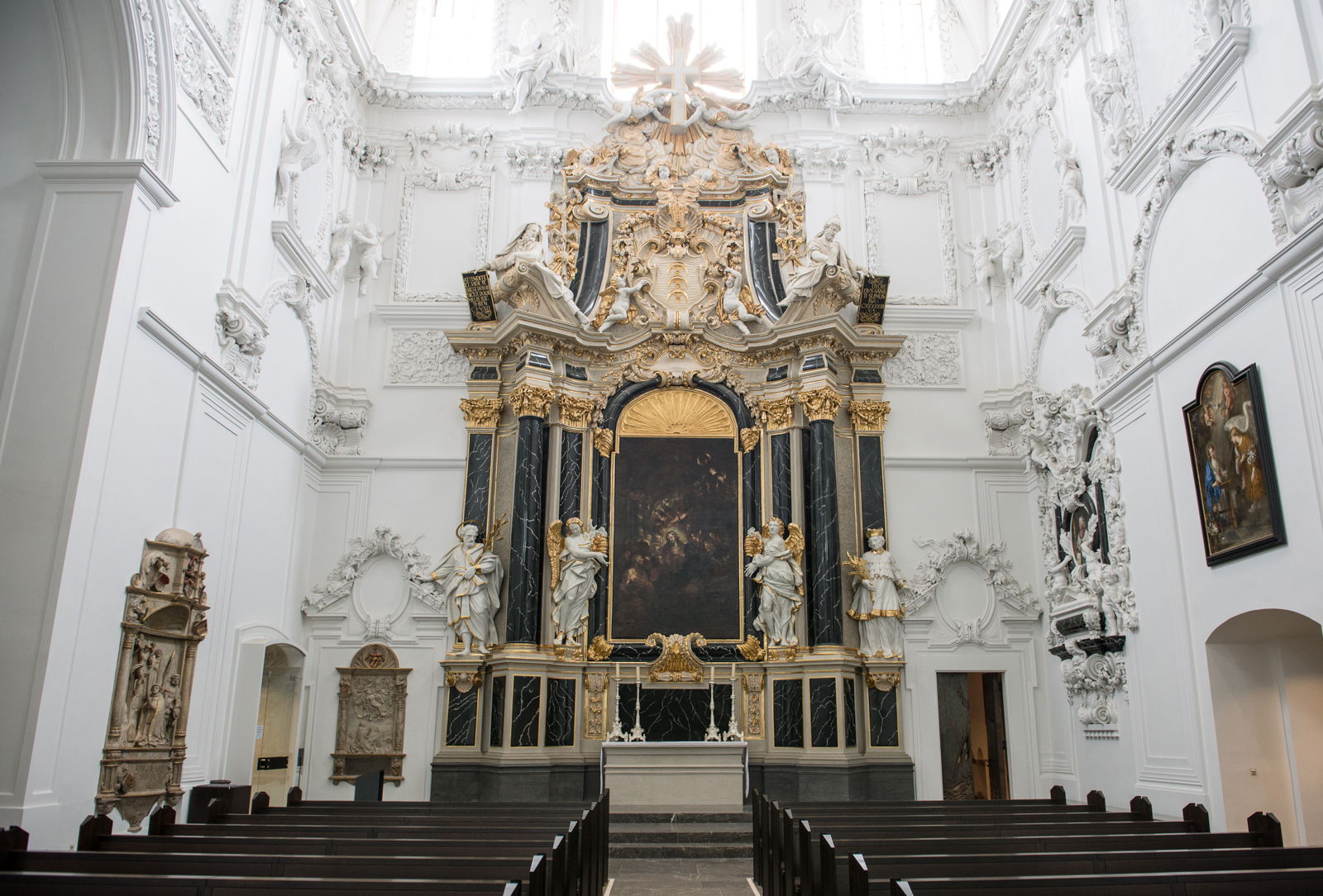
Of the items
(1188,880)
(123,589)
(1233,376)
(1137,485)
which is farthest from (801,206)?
(1188,880)

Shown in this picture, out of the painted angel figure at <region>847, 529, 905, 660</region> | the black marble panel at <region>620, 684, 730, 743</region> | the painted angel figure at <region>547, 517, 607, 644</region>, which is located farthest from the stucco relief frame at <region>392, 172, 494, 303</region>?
the painted angel figure at <region>847, 529, 905, 660</region>

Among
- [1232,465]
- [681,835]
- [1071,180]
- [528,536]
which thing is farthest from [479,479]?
[1232,465]

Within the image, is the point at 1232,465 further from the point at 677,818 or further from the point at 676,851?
the point at 677,818

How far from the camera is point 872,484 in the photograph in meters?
14.2

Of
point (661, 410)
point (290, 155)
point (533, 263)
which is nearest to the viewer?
point (290, 155)

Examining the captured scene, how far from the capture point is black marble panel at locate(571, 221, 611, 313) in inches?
594

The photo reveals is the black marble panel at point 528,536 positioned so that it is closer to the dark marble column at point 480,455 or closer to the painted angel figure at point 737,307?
the dark marble column at point 480,455

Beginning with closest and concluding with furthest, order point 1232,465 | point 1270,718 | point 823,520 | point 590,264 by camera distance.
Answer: point 1232,465 < point 1270,718 < point 823,520 < point 590,264

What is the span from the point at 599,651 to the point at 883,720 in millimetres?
3912

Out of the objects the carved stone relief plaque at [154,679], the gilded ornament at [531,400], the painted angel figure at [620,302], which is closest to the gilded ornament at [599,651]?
the gilded ornament at [531,400]

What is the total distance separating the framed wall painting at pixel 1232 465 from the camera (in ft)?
26.1

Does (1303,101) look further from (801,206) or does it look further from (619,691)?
(619,691)

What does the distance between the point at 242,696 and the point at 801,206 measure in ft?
34.4

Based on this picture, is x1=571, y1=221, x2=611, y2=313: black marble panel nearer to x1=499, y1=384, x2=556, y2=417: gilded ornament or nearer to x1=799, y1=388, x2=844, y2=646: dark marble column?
x1=499, y1=384, x2=556, y2=417: gilded ornament
